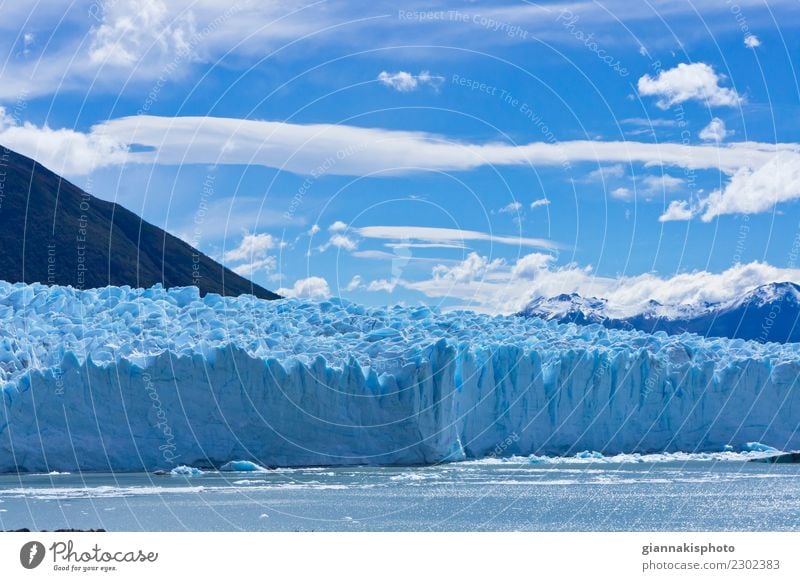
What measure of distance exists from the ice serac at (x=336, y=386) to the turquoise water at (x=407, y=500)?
2.94 ft

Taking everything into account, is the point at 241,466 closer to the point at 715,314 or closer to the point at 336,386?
the point at 336,386

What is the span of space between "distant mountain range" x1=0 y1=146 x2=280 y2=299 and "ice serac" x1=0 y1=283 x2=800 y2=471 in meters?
31.6

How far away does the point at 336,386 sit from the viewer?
29.5 metres

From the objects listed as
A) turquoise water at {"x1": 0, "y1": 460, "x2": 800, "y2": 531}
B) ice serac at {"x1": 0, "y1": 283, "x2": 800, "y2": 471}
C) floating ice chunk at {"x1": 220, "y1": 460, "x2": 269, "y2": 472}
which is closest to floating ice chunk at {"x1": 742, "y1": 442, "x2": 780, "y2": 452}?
ice serac at {"x1": 0, "y1": 283, "x2": 800, "y2": 471}

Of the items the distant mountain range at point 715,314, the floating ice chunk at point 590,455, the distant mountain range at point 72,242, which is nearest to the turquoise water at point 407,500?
the floating ice chunk at point 590,455

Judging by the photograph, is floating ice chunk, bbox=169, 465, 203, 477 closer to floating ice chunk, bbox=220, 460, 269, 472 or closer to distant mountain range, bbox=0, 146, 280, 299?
floating ice chunk, bbox=220, 460, 269, 472

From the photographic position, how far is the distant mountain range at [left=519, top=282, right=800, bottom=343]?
11100 cm

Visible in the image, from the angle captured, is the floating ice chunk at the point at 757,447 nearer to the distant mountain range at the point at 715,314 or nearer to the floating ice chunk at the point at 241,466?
the floating ice chunk at the point at 241,466

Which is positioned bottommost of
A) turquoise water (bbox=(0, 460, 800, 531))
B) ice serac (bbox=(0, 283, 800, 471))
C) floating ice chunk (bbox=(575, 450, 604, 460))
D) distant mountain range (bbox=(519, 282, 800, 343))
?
turquoise water (bbox=(0, 460, 800, 531))

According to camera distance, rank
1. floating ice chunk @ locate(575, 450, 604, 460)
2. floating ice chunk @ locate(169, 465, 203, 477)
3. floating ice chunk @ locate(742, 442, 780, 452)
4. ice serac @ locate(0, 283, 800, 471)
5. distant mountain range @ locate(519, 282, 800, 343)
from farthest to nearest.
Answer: distant mountain range @ locate(519, 282, 800, 343)
floating ice chunk @ locate(742, 442, 780, 452)
floating ice chunk @ locate(575, 450, 604, 460)
floating ice chunk @ locate(169, 465, 203, 477)
ice serac @ locate(0, 283, 800, 471)

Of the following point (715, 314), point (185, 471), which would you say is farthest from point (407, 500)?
point (715, 314)

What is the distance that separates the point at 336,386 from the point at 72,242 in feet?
141

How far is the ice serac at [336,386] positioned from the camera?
1095 inches

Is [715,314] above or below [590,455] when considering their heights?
above
